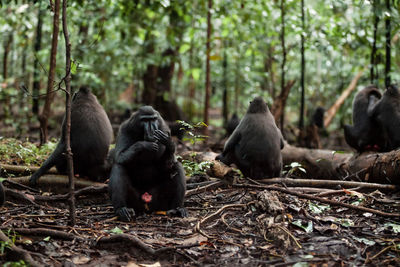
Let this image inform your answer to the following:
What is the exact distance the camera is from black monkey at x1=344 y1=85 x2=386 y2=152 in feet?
29.3

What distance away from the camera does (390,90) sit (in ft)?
27.2

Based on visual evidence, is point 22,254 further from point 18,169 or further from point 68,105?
point 18,169

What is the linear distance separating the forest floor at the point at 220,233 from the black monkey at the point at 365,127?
3576 mm

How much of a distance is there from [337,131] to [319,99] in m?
3.01

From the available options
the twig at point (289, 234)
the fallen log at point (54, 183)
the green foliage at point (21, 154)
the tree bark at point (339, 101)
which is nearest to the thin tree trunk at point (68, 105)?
the fallen log at point (54, 183)

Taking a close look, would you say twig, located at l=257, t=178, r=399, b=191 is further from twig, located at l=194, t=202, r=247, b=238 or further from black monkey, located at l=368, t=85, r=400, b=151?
black monkey, located at l=368, t=85, r=400, b=151

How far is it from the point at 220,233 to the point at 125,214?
1.25m

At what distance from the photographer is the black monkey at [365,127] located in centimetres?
894

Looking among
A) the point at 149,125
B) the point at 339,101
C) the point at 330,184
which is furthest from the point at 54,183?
the point at 339,101

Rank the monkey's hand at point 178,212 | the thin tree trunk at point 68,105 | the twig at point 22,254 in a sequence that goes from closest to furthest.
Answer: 1. the twig at point 22,254
2. the thin tree trunk at point 68,105
3. the monkey's hand at point 178,212

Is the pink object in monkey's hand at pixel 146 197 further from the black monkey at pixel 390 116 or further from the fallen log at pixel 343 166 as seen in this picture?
the black monkey at pixel 390 116

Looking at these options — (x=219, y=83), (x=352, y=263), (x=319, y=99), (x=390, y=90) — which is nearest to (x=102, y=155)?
(x=352, y=263)

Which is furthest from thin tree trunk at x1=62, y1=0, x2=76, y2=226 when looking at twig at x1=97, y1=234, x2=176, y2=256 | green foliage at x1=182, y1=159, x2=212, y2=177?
green foliage at x1=182, y1=159, x2=212, y2=177

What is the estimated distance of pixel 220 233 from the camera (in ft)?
14.1
